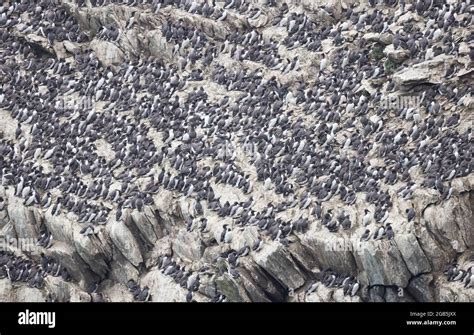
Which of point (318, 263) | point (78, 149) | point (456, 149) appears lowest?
point (78, 149)

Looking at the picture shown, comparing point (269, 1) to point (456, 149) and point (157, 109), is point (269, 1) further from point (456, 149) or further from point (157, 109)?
point (456, 149)

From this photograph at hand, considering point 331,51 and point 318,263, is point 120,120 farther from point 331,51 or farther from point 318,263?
point 318,263

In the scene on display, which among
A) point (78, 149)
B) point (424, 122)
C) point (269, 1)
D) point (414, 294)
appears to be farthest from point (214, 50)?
point (414, 294)

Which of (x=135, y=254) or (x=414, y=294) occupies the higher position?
(x=414, y=294)

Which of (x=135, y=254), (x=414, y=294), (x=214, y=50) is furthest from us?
(x=214, y=50)

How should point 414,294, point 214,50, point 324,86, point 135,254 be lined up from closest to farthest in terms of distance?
point 414,294 < point 135,254 < point 324,86 < point 214,50

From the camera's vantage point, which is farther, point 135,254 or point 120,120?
point 120,120

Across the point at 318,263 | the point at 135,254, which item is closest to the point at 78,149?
the point at 135,254
